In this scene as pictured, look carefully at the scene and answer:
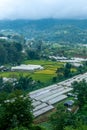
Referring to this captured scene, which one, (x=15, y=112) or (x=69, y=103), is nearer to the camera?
(x=15, y=112)

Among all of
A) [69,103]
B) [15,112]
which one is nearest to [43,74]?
[69,103]

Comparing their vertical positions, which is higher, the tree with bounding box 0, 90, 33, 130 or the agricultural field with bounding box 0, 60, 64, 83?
the tree with bounding box 0, 90, 33, 130

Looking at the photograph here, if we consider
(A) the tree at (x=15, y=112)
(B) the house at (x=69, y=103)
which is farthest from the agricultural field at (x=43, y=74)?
(A) the tree at (x=15, y=112)

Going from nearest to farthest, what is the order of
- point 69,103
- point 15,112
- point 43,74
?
point 15,112 → point 69,103 → point 43,74

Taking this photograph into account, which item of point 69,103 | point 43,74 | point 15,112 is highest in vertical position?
point 15,112

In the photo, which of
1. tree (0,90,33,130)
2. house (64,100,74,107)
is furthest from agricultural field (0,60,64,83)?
tree (0,90,33,130)

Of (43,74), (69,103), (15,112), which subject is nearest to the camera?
(15,112)

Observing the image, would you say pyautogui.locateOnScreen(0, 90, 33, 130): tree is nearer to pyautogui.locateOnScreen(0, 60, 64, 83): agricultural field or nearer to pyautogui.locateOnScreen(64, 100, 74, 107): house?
pyautogui.locateOnScreen(64, 100, 74, 107): house

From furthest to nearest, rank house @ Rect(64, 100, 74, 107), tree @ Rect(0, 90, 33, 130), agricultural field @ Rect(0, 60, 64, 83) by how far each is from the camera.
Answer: agricultural field @ Rect(0, 60, 64, 83) → house @ Rect(64, 100, 74, 107) → tree @ Rect(0, 90, 33, 130)

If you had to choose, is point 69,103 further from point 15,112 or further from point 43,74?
point 43,74
